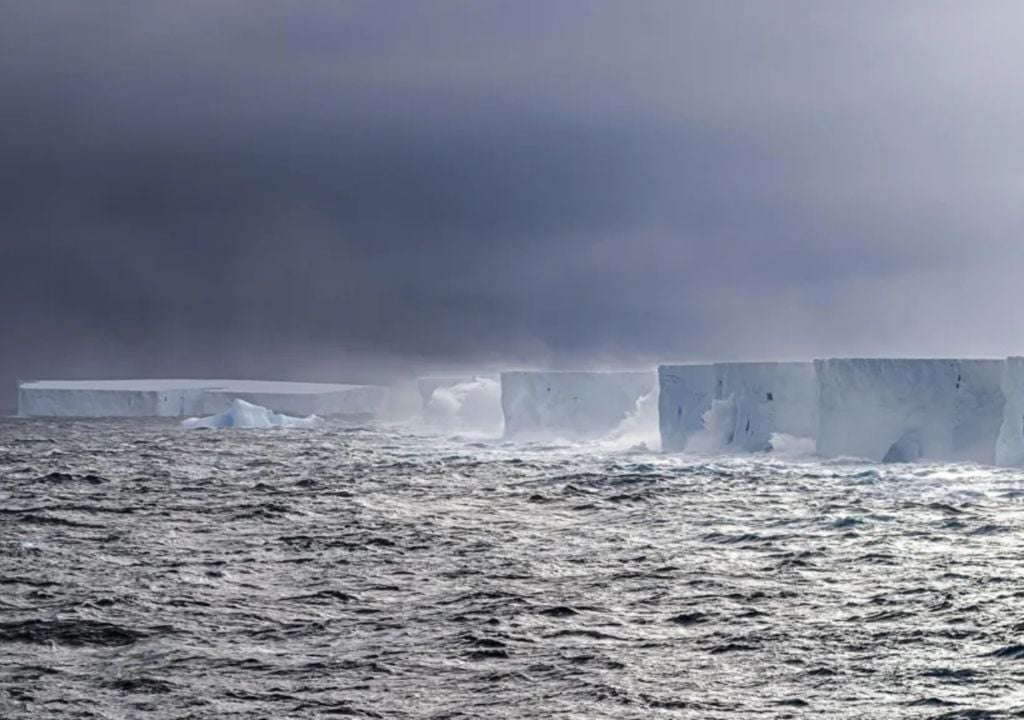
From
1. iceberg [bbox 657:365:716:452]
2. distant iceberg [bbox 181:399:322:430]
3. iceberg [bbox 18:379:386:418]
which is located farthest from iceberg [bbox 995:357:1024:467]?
iceberg [bbox 18:379:386:418]

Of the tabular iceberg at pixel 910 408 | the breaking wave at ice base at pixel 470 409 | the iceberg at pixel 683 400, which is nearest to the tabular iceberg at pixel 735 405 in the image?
the iceberg at pixel 683 400

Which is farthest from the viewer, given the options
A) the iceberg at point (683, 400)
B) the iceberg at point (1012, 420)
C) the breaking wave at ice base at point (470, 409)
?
the breaking wave at ice base at point (470, 409)

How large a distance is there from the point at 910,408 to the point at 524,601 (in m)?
15.8

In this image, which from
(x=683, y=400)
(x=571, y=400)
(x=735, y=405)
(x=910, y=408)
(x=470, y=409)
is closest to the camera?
(x=910, y=408)

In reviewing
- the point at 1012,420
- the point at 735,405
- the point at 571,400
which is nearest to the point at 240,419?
the point at 571,400

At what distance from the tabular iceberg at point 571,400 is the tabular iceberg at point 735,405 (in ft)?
22.7

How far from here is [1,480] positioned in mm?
26734

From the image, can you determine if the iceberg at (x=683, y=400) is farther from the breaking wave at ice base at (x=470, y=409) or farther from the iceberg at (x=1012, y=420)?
the breaking wave at ice base at (x=470, y=409)

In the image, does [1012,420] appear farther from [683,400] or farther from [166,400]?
[166,400]

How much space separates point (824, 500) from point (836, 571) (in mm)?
6971

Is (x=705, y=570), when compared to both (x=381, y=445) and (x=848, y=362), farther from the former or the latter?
(x=381, y=445)

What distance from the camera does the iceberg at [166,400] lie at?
6700 centimetres

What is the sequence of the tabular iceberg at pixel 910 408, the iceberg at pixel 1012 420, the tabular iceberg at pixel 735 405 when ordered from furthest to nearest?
the tabular iceberg at pixel 735 405 → the tabular iceberg at pixel 910 408 → the iceberg at pixel 1012 420

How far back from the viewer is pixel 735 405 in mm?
29891
